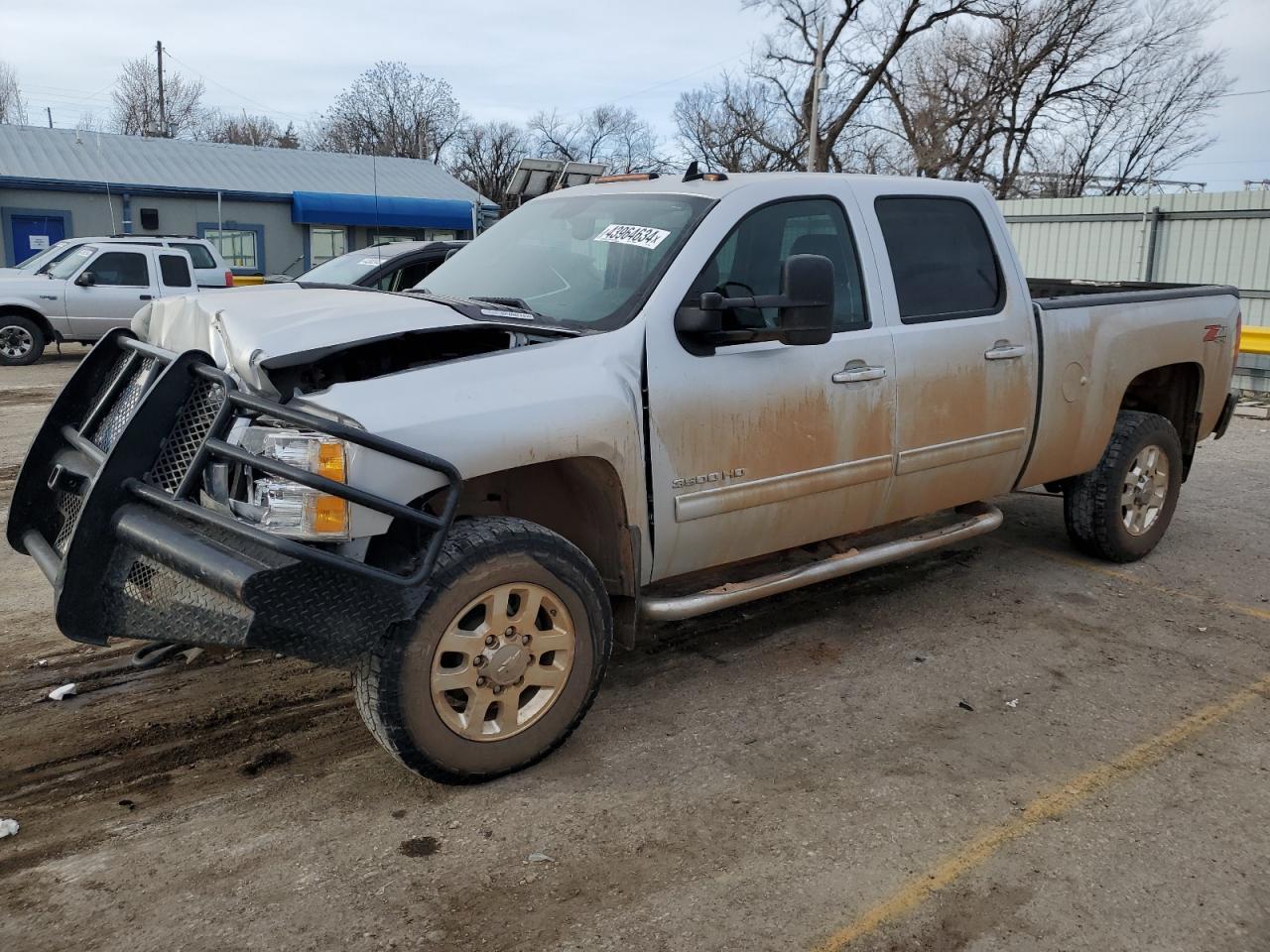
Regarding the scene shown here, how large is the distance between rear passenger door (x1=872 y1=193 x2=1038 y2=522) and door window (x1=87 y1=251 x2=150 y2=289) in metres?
14.9

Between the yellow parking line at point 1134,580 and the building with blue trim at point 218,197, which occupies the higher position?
the building with blue trim at point 218,197

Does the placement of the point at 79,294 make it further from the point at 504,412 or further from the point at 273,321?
the point at 504,412

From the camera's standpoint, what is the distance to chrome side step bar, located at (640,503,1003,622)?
12.7 feet

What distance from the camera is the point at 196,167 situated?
30.4 meters

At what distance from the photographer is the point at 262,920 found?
9.05ft

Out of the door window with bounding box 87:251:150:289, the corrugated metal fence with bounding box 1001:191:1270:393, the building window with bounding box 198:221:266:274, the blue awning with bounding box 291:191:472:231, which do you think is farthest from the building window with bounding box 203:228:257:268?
the corrugated metal fence with bounding box 1001:191:1270:393

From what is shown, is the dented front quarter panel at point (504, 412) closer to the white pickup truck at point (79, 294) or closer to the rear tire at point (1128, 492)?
the rear tire at point (1128, 492)

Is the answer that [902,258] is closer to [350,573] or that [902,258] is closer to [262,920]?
[350,573]

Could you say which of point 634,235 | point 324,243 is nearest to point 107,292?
point 634,235

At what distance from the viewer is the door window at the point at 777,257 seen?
13.4ft

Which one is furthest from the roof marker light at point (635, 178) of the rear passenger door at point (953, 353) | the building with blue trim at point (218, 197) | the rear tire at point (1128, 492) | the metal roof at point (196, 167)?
the metal roof at point (196, 167)

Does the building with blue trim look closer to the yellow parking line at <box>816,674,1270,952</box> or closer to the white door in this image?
the white door

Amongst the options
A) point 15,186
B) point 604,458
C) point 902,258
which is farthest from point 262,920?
point 15,186

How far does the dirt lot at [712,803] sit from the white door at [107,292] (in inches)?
498
